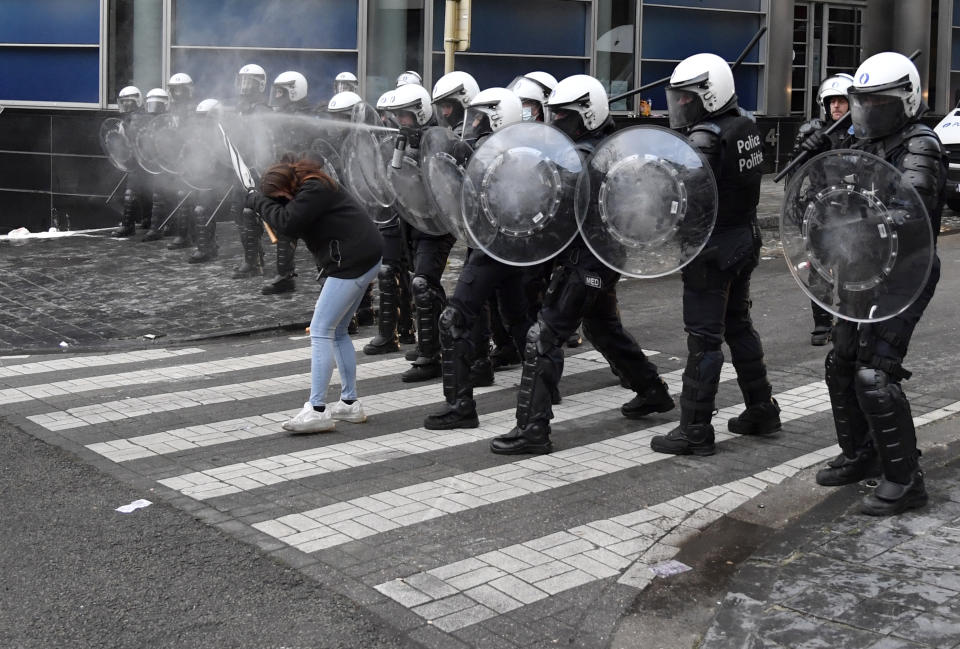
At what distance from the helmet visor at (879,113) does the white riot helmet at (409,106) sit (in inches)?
136

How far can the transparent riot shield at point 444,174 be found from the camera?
7352 millimetres

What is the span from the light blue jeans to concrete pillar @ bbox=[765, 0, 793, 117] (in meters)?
16.4

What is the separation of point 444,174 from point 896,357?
9.72 ft

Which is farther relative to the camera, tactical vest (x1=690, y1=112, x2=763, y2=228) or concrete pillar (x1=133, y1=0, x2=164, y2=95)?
concrete pillar (x1=133, y1=0, x2=164, y2=95)

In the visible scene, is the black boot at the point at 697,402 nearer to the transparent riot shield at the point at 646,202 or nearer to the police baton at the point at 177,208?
the transparent riot shield at the point at 646,202

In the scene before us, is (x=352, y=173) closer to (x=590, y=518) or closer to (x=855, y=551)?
(x=590, y=518)

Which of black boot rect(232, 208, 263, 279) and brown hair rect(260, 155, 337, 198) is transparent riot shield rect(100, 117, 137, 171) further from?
brown hair rect(260, 155, 337, 198)

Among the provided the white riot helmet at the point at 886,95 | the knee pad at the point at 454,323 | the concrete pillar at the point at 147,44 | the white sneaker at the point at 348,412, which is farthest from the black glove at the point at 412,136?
the concrete pillar at the point at 147,44

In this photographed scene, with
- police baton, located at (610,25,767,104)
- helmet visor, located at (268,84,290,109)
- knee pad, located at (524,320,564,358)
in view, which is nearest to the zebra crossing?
knee pad, located at (524,320,564,358)

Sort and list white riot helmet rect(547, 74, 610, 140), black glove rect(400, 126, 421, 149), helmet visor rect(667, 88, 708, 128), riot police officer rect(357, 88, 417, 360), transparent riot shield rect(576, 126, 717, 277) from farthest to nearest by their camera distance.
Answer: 1. riot police officer rect(357, 88, 417, 360)
2. black glove rect(400, 126, 421, 149)
3. white riot helmet rect(547, 74, 610, 140)
4. helmet visor rect(667, 88, 708, 128)
5. transparent riot shield rect(576, 126, 717, 277)

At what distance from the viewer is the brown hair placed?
284 inches

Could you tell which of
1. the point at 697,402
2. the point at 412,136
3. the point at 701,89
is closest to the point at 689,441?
the point at 697,402

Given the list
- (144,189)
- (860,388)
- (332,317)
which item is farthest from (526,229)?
(144,189)

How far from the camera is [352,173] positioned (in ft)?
30.3
